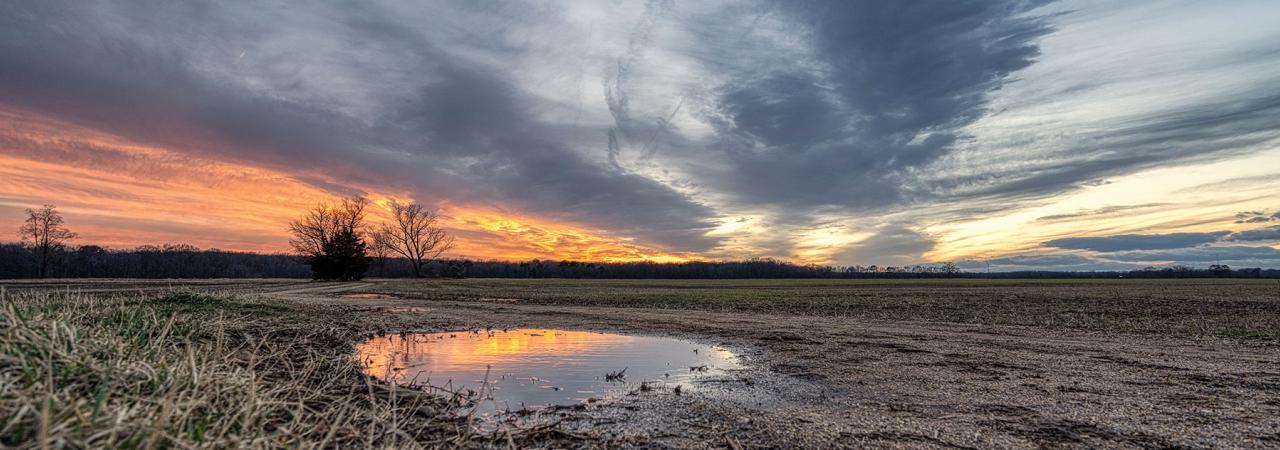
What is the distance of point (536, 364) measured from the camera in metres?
10.7

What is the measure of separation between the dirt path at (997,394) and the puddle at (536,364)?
50.0 inches

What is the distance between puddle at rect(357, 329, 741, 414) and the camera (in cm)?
818

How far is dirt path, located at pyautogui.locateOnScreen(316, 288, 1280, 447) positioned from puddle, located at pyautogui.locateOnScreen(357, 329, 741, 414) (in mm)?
1269

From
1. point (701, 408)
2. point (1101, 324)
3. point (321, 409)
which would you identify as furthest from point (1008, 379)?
point (1101, 324)

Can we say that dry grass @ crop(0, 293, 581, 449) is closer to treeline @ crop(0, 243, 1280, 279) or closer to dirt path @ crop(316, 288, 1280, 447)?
dirt path @ crop(316, 288, 1280, 447)

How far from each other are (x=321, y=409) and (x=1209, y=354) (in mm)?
16342

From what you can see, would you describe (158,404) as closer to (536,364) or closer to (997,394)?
(536,364)

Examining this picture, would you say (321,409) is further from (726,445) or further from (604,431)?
(726,445)

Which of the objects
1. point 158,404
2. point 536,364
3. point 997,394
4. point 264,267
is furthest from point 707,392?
point 264,267

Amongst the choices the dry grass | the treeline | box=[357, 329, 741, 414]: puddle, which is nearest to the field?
A: the dry grass

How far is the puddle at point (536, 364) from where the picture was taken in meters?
8.18

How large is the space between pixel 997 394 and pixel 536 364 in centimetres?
723

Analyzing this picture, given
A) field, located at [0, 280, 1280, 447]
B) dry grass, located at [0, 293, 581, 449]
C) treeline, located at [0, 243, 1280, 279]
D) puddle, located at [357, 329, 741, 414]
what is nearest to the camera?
dry grass, located at [0, 293, 581, 449]

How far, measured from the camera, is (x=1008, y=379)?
9297 mm
